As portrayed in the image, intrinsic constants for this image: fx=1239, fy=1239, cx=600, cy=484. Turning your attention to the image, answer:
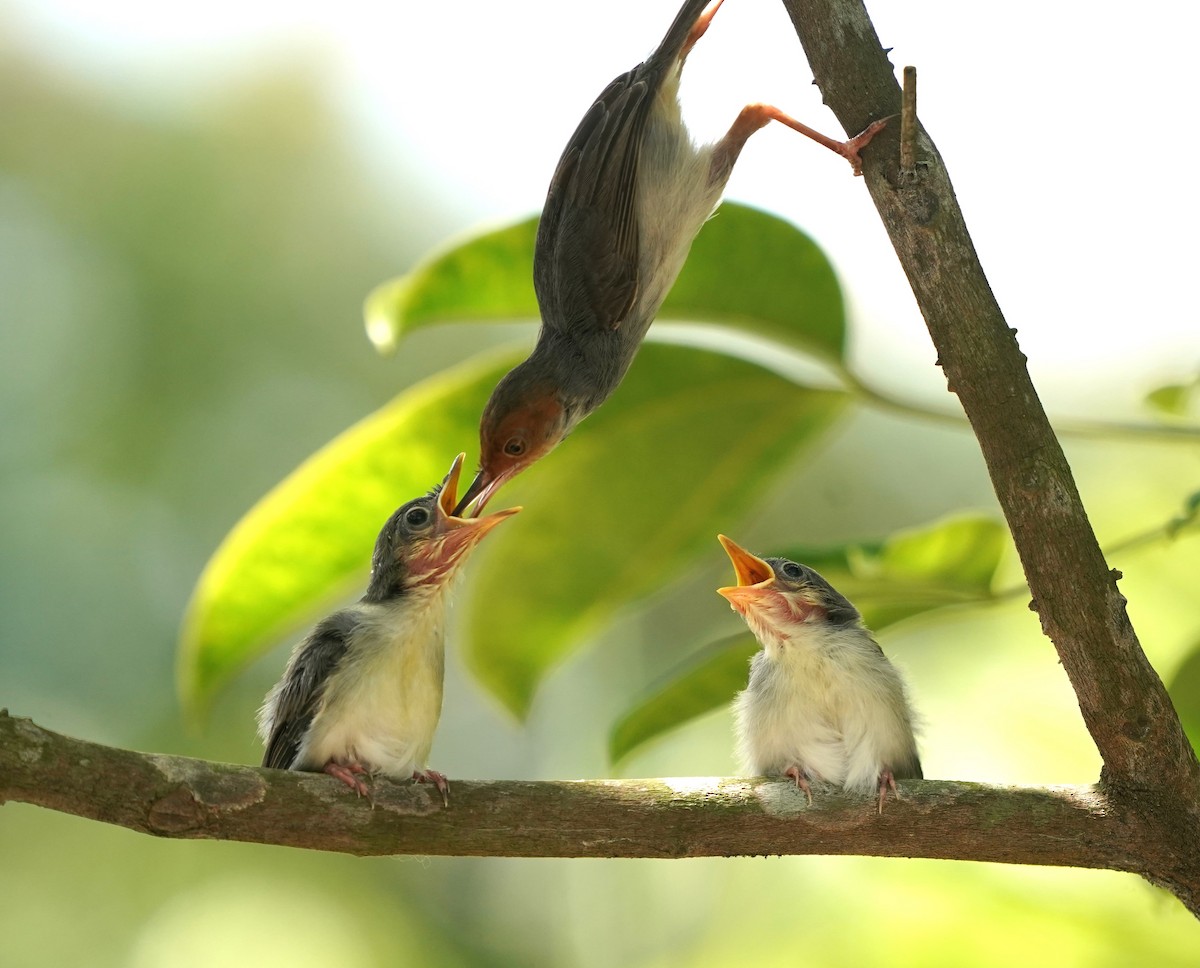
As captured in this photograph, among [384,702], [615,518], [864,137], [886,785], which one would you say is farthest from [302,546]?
[864,137]

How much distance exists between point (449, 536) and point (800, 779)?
1.00 metres

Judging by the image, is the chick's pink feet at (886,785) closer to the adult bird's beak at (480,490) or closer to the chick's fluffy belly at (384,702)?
the chick's fluffy belly at (384,702)

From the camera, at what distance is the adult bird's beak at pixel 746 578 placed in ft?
8.37

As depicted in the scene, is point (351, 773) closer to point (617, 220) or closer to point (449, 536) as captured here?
point (449, 536)

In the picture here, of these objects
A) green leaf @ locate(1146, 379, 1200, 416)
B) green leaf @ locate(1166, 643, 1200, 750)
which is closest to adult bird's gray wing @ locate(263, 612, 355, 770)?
green leaf @ locate(1166, 643, 1200, 750)

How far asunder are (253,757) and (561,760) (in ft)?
5.66

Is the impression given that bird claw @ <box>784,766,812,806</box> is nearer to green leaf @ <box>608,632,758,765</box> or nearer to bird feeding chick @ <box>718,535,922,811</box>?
bird feeding chick @ <box>718,535,922,811</box>

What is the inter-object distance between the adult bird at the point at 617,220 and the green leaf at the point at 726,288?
0.34 metres

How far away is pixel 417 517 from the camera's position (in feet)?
8.86

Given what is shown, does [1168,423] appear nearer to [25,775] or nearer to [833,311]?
[833,311]

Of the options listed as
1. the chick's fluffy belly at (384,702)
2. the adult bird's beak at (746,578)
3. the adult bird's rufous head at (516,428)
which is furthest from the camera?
the adult bird's rufous head at (516,428)

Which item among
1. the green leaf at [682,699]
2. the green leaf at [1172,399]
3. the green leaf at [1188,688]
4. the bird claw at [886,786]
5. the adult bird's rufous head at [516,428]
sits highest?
the adult bird's rufous head at [516,428]

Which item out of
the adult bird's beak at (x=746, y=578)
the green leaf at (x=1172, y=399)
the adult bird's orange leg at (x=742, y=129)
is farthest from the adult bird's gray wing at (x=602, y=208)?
the green leaf at (x=1172, y=399)

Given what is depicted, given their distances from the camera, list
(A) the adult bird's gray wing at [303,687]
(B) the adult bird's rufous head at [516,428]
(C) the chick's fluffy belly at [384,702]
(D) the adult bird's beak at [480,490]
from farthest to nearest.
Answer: (D) the adult bird's beak at [480,490] < (B) the adult bird's rufous head at [516,428] < (A) the adult bird's gray wing at [303,687] < (C) the chick's fluffy belly at [384,702]
